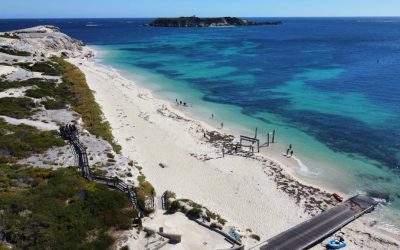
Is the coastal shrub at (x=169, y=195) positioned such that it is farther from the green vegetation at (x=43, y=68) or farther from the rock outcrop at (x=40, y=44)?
the rock outcrop at (x=40, y=44)

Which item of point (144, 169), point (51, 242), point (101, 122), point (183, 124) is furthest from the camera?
point (183, 124)

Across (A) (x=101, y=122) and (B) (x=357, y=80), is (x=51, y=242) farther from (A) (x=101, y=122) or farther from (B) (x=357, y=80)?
(B) (x=357, y=80)

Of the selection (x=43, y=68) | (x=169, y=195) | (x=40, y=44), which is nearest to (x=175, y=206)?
(x=169, y=195)

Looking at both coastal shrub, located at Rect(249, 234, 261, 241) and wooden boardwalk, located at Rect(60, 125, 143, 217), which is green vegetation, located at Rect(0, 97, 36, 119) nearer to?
wooden boardwalk, located at Rect(60, 125, 143, 217)

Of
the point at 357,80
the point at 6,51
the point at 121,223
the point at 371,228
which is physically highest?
the point at 6,51

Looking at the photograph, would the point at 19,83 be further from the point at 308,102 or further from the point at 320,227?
Answer: the point at 320,227

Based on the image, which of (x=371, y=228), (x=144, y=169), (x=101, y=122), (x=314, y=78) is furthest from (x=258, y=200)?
(x=314, y=78)

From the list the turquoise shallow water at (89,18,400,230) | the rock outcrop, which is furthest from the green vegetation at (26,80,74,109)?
the rock outcrop
